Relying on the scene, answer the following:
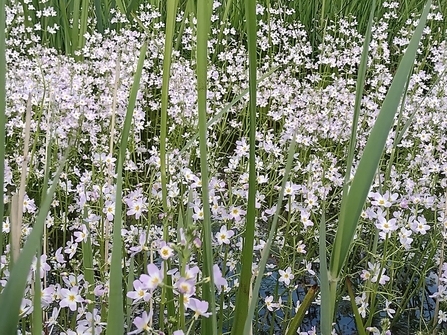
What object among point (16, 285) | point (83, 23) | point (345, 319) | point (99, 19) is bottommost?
point (345, 319)

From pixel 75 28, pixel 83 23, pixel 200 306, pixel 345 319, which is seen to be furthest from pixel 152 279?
pixel 75 28

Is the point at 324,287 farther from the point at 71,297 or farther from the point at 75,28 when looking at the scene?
the point at 75,28

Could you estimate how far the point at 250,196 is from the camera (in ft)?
3.28

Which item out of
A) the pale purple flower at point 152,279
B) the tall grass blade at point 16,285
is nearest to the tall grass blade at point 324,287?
the pale purple flower at point 152,279

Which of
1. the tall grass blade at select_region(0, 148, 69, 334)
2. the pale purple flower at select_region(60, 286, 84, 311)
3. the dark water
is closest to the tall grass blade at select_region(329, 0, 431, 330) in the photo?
the tall grass blade at select_region(0, 148, 69, 334)

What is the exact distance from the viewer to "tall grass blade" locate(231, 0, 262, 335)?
94 centimetres

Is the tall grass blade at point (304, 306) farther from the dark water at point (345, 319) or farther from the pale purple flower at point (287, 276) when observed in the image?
the dark water at point (345, 319)

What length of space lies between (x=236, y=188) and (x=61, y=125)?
1.13 m

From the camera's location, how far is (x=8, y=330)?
2.23 ft

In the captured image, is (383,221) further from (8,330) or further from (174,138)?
(174,138)

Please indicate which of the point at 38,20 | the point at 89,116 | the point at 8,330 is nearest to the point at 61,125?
the point at 89,116

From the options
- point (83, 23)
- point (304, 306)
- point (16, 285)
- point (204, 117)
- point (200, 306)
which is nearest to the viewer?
point (16, 285)

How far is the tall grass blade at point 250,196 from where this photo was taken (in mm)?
937

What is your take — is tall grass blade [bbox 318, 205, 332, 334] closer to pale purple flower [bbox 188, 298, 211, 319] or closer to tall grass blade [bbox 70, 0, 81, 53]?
pale purple flower [bbox 188, 298, 211, 319]
